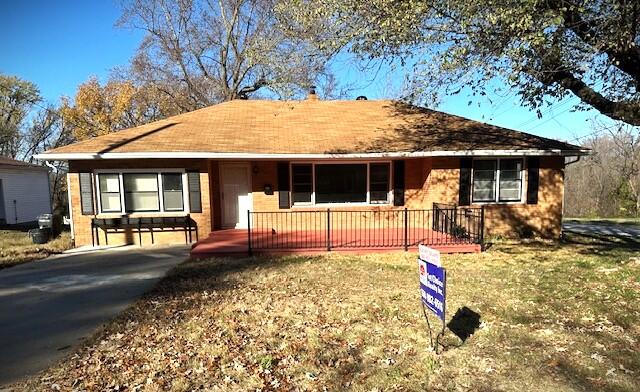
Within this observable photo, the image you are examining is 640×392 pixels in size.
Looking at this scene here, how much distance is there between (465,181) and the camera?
11289 mm

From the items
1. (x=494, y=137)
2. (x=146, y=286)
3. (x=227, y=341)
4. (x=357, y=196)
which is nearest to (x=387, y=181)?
(x=357, y=196)

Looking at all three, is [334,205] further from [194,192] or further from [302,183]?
[194,192]

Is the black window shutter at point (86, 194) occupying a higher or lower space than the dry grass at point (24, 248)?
higher

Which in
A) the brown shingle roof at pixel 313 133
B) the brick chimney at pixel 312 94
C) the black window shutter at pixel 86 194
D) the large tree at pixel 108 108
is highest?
the large tree at pixel 108 108

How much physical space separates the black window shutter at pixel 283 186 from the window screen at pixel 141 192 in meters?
3.47

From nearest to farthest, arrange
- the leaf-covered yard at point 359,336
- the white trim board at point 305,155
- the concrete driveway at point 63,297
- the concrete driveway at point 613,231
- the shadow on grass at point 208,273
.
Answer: the leaf-covered yard at point 359,336
the concrete driveway at point 63,297
the shadow on grass at point 208,273
the white trim board at point 305,155
the concrete driveway at point 613,231

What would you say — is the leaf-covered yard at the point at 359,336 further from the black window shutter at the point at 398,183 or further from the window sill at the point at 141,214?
the black window shutter at the point at 398,183

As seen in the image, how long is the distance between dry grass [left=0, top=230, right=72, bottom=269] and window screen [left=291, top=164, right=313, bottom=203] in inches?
258

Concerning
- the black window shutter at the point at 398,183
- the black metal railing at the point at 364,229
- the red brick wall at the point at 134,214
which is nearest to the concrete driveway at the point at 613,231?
the black metal railing at the point at 364,229

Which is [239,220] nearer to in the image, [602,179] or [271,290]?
[271,290]

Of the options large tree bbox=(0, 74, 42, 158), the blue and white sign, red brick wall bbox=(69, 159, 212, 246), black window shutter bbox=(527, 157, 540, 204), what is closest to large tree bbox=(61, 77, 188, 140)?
large tree bbox=(0, 74, 42, 158)

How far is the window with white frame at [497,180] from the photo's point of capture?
11.5m

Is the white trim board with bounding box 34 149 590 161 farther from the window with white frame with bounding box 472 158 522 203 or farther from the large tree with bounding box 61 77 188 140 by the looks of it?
the large tree with bounding box 61 77 188 140

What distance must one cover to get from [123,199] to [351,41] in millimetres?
7640
